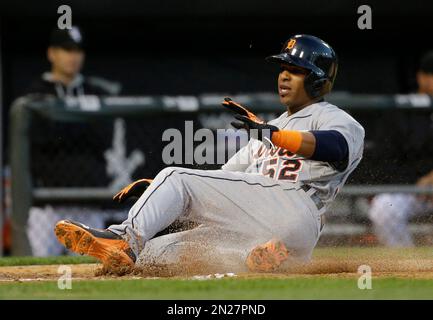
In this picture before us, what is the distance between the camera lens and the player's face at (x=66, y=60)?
8461 mm

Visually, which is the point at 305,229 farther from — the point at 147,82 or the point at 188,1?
the point at 147,82

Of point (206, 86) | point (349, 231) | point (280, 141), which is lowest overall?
point (349, 231)

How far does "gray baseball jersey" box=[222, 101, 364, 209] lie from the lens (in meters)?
5.27

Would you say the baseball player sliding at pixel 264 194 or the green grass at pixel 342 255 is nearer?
the baseball player sliding at pixel 264 194

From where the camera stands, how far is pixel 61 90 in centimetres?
857

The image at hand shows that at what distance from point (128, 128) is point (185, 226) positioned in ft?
11.5

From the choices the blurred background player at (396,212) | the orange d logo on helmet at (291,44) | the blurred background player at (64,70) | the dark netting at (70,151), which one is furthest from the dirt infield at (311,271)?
the blurred background player at (64,70)

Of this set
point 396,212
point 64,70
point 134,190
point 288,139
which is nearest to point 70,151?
point 64,70

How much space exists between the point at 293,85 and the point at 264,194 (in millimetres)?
604

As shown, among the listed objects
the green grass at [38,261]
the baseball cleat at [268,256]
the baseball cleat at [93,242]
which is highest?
the baseball cleat at [93,242]

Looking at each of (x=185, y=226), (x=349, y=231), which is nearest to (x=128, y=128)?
(x=349, y=231)

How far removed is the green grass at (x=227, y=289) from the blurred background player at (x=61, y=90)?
323 cm

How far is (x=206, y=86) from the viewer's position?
377 inches

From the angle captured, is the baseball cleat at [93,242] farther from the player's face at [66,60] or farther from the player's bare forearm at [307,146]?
the player's face at [66,60]
